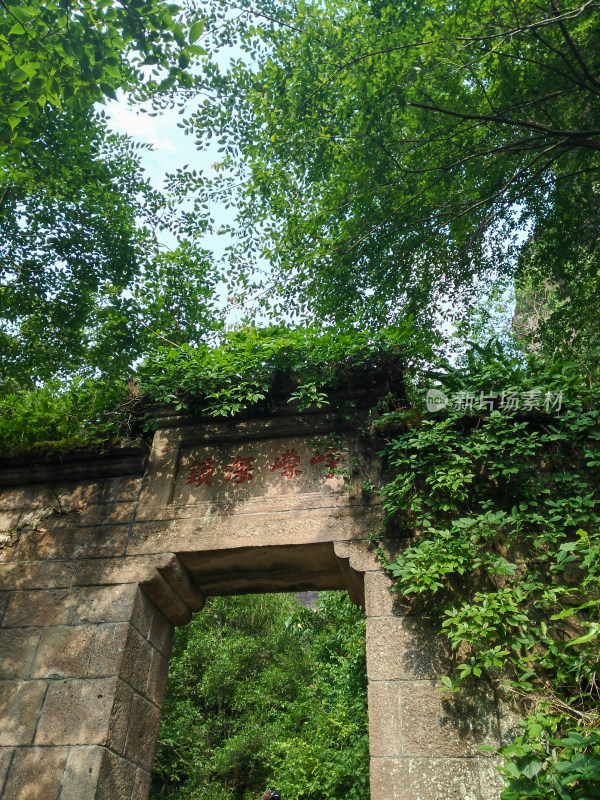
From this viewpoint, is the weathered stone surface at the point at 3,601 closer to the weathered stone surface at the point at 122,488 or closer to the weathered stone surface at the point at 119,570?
the weathered stone surface at the point at 119,570

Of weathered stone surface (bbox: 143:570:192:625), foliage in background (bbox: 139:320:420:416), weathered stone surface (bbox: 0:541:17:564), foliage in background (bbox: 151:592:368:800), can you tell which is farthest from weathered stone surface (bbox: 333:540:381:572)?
foliage in background (bbox: 151:592:368:800)

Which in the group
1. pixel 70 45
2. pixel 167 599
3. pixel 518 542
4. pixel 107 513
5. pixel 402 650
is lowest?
pixel 402 650

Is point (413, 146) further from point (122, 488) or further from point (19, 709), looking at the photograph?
point (19, 709)

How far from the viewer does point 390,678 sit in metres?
3.29

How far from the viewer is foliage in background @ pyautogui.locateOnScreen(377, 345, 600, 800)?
2.84 metres

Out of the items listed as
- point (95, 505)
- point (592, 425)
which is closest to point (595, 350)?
point (592, 425)

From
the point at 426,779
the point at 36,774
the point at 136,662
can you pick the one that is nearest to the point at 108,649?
the point at 136,662

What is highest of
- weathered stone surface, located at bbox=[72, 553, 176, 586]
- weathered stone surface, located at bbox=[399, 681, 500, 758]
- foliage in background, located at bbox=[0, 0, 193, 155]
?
foliage in background, located at bbox=[0, 0, 193, 155]

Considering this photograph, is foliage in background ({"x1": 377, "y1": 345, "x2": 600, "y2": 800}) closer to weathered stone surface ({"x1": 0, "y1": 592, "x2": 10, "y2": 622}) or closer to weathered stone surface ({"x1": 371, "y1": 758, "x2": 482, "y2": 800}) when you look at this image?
weathered stone surface ({"x1": 371, "y1": 758, "x2": 482, "y2": 800})

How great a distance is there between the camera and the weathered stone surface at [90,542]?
413 cm

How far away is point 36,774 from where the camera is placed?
11.1ft

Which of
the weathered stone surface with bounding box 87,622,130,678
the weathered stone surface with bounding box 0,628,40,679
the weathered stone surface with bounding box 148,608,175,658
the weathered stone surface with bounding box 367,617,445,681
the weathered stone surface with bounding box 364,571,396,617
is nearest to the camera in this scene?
the weathered stone surface with bounding box 367,617,445,681

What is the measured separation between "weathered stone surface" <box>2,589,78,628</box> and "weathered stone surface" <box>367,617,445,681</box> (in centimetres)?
202

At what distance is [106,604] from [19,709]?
76cm
